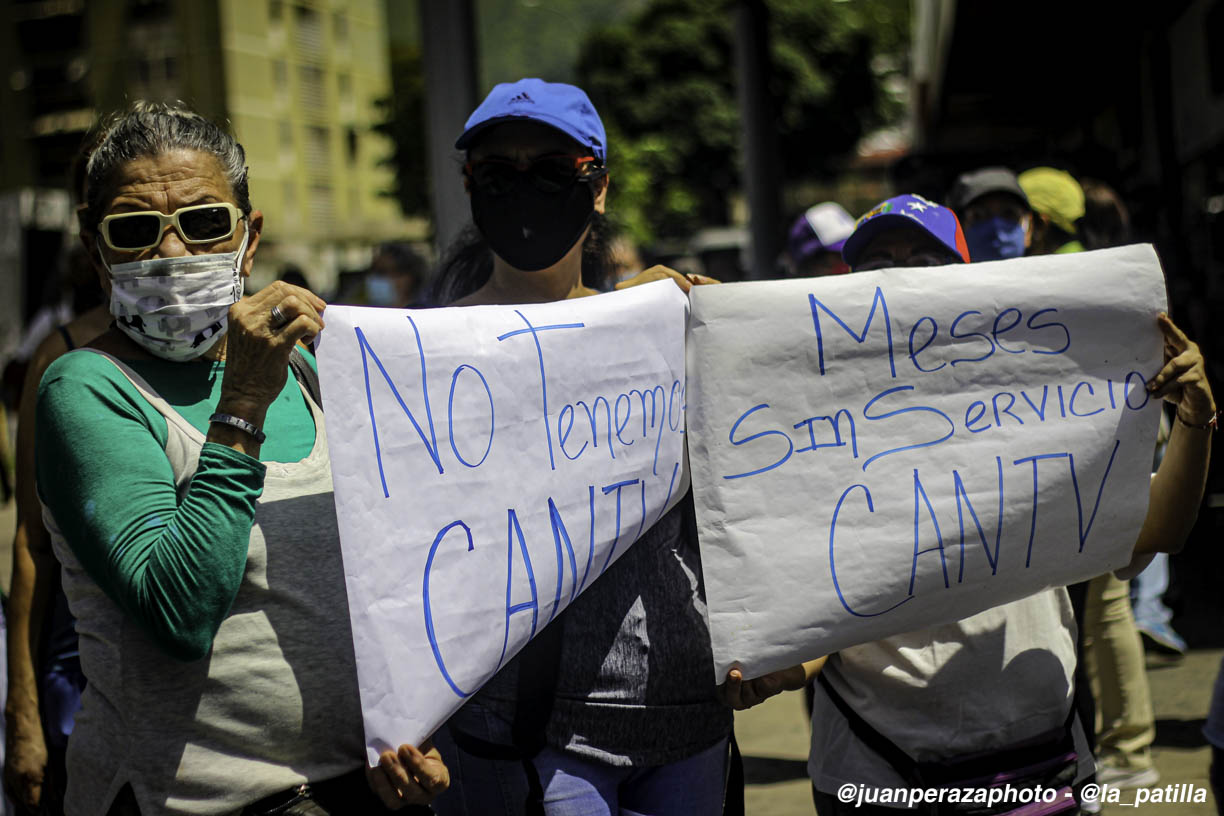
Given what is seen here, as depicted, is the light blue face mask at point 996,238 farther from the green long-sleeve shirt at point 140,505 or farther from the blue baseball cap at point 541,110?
the green long-sleeve shirt at point 140,505

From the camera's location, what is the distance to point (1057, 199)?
4.91m

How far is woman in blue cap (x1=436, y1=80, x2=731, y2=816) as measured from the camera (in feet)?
6.65

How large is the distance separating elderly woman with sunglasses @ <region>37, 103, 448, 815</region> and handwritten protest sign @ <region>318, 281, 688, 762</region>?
0.35 feet

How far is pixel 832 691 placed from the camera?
7.38 feet

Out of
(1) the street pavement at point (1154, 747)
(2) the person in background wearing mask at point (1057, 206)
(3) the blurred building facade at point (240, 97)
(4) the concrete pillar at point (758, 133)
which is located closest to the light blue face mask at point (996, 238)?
(2) the person in background wearing mask at point (1057, 206)

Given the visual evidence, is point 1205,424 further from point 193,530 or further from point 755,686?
point 193,530

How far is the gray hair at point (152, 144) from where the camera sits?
1.94 m

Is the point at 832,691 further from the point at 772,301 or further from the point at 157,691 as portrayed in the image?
the point at 157,691

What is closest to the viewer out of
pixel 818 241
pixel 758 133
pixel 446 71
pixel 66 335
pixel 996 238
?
pixel 66 335

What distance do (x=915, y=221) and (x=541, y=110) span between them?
0.82m

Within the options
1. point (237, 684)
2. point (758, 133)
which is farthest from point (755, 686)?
point (758, 133)

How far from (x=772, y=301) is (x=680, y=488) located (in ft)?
1.22

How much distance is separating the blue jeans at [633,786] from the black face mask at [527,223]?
891mm

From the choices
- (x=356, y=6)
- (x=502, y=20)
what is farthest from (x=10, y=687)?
(x=356, y=6)
